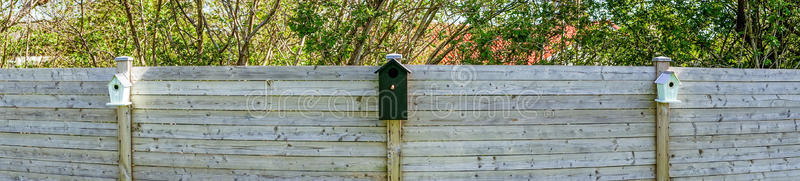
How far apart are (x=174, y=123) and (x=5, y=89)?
1.48 m

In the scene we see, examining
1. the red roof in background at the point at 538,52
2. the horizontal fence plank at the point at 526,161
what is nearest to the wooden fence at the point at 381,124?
the horizontal fence plank at the point at 526,161

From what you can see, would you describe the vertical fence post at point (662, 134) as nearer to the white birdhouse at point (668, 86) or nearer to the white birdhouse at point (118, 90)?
the white birdhouse at point (668, 86)

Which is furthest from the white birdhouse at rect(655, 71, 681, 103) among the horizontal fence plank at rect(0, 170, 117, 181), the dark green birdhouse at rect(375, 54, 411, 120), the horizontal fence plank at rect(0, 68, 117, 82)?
the horizontal fence plank at rect(0, 170, 117, 181)

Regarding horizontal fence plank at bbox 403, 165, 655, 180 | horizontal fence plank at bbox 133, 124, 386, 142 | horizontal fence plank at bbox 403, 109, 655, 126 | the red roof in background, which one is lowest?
horizontal fence plank at bbox 403, 165, 655, 180

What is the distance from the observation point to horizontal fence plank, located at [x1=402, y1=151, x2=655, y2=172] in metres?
3.19

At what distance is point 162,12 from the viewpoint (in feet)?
19.4

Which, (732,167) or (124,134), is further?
(732,167)

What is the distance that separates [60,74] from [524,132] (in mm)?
3400

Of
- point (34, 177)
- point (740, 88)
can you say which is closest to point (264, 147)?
point (34, 177)

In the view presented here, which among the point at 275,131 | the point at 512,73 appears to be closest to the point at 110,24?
the point at 275,131

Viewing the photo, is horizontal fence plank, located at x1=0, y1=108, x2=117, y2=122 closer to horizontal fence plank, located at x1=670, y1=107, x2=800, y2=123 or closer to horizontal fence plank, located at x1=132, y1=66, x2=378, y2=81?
horizontal fence plank, located at x1=132, y1=66, x2=378, y2=81

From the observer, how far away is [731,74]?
3531 mm

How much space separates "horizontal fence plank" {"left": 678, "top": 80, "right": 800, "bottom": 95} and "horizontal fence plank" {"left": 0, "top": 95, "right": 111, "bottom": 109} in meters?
4.21

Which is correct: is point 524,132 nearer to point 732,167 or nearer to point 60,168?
point 732,167
